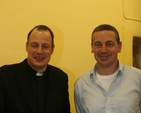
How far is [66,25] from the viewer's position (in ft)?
8.02

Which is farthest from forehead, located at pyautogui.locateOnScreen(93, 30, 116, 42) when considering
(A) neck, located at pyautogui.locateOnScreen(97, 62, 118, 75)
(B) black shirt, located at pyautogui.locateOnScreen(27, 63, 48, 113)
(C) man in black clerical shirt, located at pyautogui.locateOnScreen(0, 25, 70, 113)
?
(B) black shirt, located at pyautogui.locateOnScreen(27, 63, 48, 113)

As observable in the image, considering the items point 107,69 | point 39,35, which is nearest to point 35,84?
point 39,35

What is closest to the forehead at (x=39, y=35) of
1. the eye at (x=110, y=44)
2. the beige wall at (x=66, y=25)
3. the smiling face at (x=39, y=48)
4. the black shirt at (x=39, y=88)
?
the smiling face at (x=39, y=48)

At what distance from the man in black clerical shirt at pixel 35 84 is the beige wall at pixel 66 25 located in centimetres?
31

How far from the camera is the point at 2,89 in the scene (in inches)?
64.1

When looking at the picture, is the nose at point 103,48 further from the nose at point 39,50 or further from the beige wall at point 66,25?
the beige wall at point 66,25

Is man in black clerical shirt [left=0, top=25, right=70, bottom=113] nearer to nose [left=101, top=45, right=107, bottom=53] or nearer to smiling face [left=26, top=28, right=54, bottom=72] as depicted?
smiling face [left=26, top=28, right=54, bottom=72]

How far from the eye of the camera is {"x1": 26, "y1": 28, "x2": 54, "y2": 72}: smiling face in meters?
1.77

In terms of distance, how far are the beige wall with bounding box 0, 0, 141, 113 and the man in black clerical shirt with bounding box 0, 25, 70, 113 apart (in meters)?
0.31

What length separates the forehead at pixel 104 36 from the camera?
1834 millimetres

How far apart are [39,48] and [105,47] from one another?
0.51 metres

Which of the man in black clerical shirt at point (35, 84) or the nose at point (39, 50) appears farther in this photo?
the nose at point (39, 50)

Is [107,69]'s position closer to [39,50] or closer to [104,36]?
[104,36]

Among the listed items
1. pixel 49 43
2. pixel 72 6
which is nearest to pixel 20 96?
pixel 49 43
